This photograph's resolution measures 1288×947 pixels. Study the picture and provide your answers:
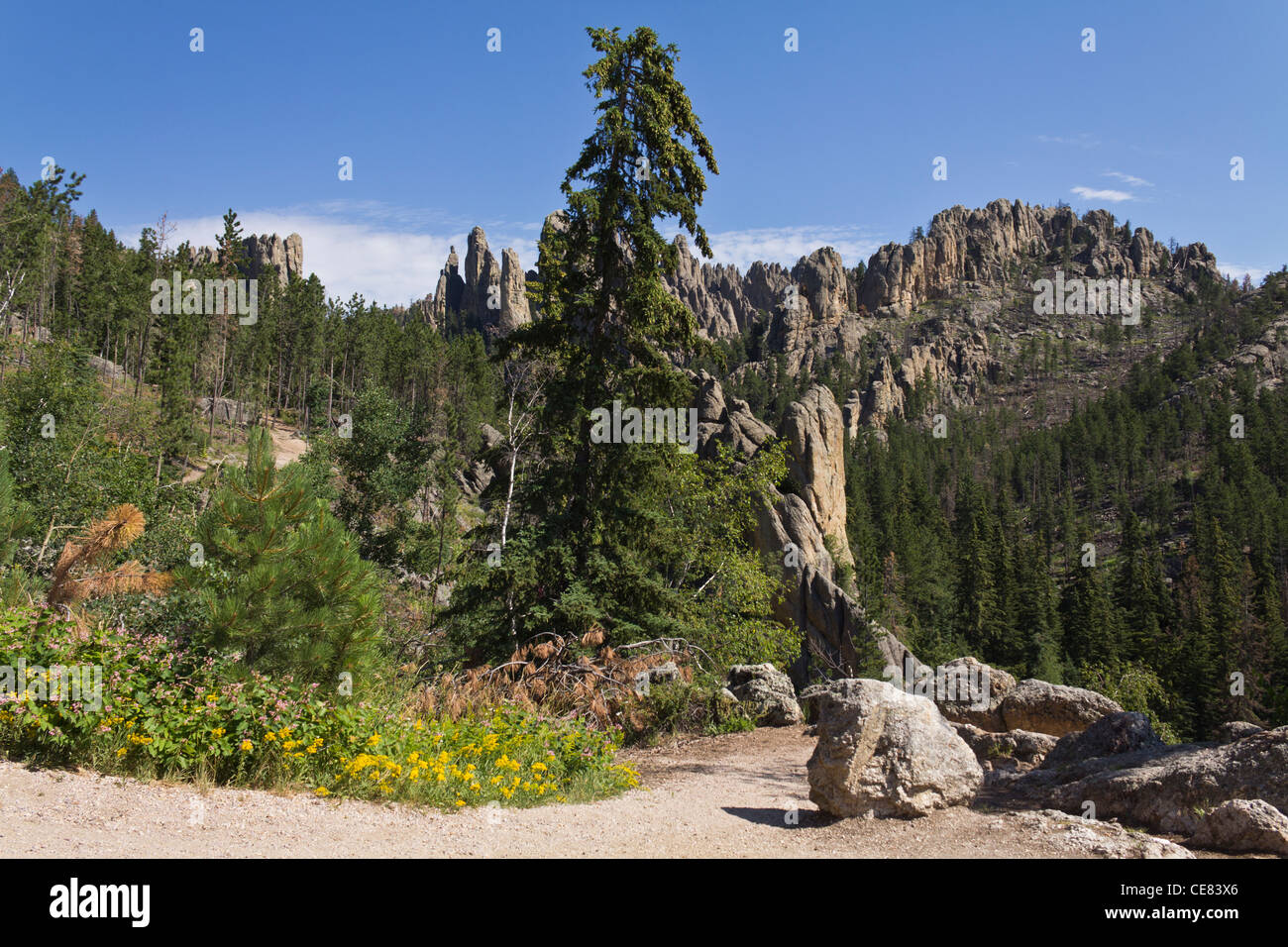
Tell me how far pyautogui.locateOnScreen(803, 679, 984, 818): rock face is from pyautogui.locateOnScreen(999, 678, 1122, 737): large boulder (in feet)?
15.6

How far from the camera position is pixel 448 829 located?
525 cm

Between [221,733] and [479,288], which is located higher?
[479,288]

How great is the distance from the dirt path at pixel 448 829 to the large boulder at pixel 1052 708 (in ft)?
16.8

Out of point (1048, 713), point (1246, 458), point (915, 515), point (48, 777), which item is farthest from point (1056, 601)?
point (48, 777)

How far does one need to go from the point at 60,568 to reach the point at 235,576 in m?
1.88

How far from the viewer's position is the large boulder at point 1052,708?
978 cm

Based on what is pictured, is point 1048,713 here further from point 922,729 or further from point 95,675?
point 95,675

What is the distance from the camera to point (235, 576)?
23.7 feet
